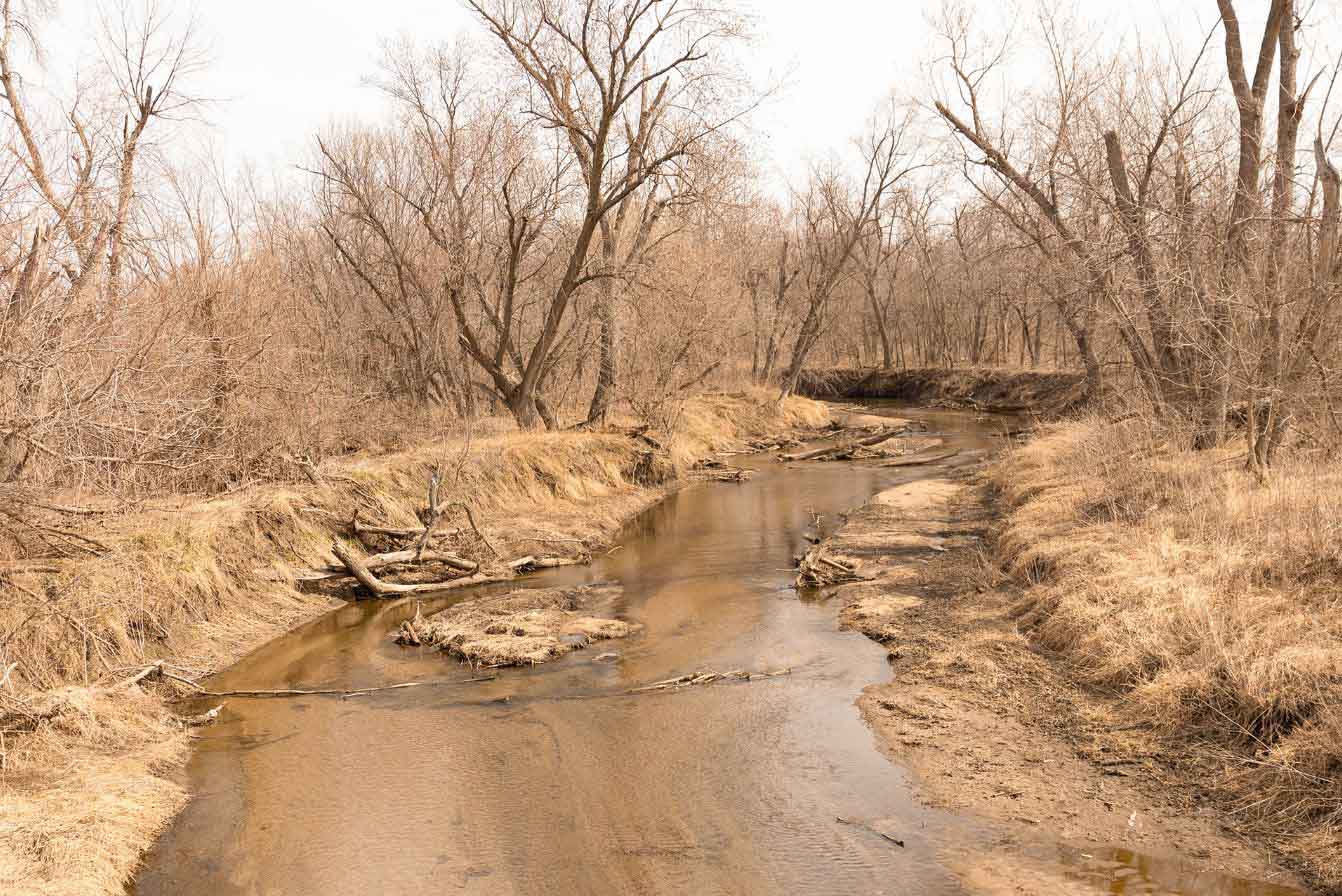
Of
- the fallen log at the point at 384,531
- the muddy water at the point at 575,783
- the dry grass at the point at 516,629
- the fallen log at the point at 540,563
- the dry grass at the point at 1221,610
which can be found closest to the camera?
the muddy water at the point at 575,783

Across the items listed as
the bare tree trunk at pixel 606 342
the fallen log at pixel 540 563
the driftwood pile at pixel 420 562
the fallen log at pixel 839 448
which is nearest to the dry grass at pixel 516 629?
the driftwood pile at pixel 420 562

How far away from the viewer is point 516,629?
11.0m

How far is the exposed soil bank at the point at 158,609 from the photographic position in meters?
6.56

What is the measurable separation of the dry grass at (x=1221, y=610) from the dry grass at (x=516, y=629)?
5.18 meters

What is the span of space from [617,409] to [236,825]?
17.9m

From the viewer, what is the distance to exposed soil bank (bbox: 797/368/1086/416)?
3588 centimetres

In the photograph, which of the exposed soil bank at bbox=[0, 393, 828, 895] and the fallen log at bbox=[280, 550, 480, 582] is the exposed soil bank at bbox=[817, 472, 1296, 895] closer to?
the fallen log at bbox=[280, 550, 480, 582]

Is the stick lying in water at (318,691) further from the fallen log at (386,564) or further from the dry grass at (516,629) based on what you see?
the fallen log at (386,564)

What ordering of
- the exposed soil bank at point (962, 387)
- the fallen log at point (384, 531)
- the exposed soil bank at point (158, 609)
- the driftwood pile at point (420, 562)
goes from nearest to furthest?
the exposed soil bank at point (158, 609) < the driftwood pile at point (420, 562) < the fallen log at point (384, 531) < the exposed soil bank at point (962, 387)

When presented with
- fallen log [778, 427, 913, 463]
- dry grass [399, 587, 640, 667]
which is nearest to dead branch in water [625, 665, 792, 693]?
dry grass [399, 587, 640, 667]

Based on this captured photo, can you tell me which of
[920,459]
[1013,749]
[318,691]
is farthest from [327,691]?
[920,459]

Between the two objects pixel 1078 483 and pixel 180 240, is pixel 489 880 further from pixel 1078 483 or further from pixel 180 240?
pixel 1078 483

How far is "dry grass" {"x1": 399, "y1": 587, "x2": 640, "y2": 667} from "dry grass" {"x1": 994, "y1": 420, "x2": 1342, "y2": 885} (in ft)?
17.0

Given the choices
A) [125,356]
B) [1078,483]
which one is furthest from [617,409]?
[125,356]
